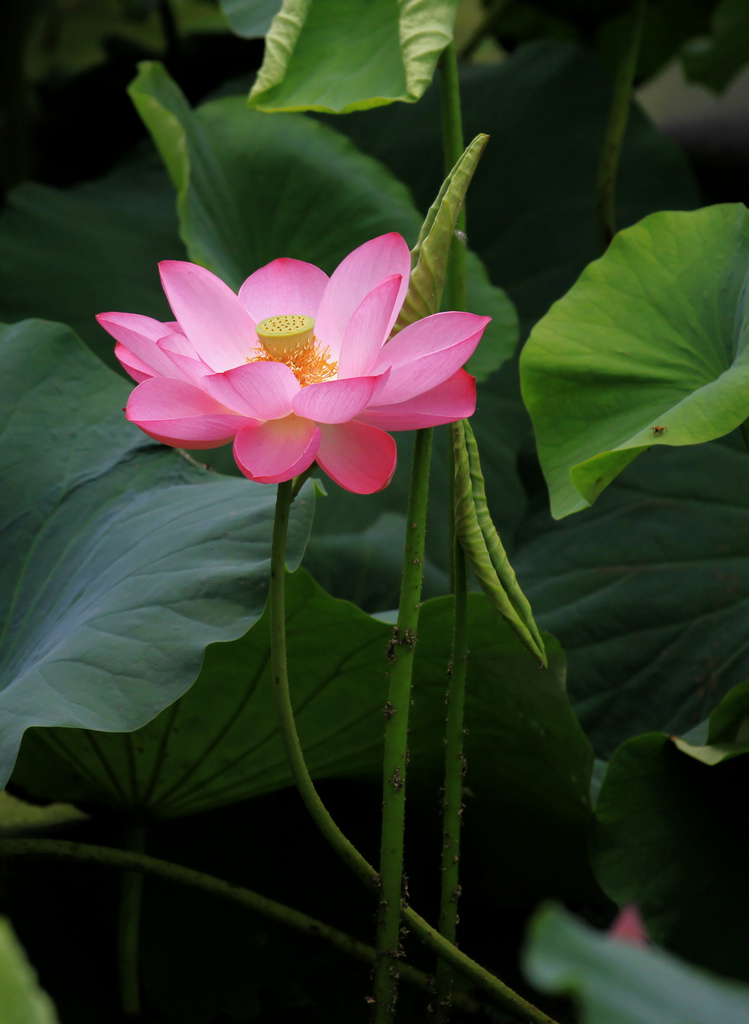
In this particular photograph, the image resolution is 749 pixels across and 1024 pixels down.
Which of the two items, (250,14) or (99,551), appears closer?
(99,551)

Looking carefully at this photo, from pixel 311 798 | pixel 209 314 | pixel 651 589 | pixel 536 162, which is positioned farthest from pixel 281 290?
pixel 536 162

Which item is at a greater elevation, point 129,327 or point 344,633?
point 129,327

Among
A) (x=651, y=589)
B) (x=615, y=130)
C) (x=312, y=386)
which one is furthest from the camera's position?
(x=615, y=130)

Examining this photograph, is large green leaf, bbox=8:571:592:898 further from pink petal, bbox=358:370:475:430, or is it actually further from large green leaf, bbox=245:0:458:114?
large green leaf, bbox=245:0:458:114

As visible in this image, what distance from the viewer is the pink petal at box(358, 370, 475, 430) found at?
423mm

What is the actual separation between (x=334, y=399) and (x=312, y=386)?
0.4 inches

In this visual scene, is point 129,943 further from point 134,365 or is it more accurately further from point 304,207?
point 304,207

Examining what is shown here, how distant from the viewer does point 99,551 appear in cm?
67

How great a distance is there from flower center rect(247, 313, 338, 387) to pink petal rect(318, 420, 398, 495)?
1.8 inches

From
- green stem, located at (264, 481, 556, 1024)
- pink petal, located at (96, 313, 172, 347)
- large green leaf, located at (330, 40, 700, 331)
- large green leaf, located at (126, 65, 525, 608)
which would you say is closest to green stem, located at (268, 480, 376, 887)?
green stem, located at (264, 481, 556, 1024)

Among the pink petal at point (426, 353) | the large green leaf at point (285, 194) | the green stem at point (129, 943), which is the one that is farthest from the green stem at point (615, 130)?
the green stem at point (129, 943)

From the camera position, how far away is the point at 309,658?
0.66 metres

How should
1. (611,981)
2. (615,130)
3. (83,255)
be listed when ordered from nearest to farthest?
(611,981) → (615,130) → (83,255)

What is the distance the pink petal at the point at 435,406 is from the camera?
0.42 m
